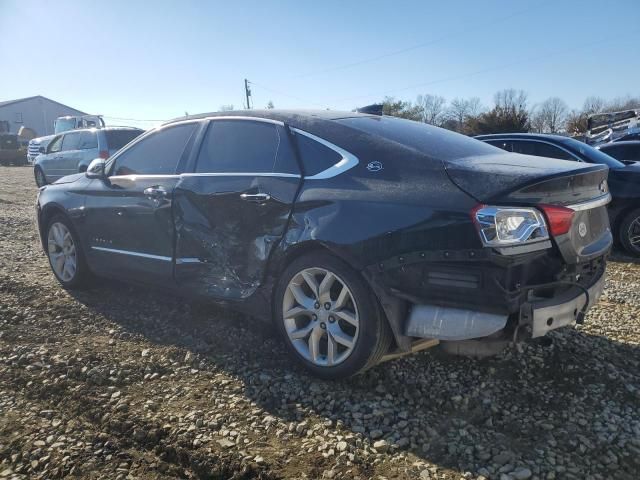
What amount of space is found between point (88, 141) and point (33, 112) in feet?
207

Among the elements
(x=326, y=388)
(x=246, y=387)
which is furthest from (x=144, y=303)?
(x=326, y=388)

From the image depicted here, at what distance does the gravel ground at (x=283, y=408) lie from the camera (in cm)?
241

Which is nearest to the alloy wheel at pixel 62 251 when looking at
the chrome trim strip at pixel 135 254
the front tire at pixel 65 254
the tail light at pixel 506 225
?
the front tire at pixel 65 254

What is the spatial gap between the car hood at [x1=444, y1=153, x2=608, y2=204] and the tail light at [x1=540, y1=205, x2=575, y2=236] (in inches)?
2.0

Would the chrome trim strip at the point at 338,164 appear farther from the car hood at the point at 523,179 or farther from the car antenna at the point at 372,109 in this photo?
the car antenna at the point at 372,109

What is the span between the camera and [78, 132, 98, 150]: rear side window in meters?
12.8

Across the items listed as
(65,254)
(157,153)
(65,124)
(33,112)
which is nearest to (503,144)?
(157,153)

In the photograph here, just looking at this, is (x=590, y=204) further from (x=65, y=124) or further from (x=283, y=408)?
(x=65, y=124)

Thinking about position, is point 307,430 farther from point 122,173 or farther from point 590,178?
point 122,173

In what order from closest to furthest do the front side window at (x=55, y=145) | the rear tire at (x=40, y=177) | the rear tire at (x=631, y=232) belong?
the rear tire at (x=631, y=232) → the front side window at (x=55, y=145) → the rear tire at (x=40, y=177)

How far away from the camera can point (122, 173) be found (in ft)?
15.0

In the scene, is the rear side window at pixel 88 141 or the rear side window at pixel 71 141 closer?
the rear side window at pixel 88 141

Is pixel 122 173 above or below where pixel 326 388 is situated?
above

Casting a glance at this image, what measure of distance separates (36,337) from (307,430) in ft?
7.90
